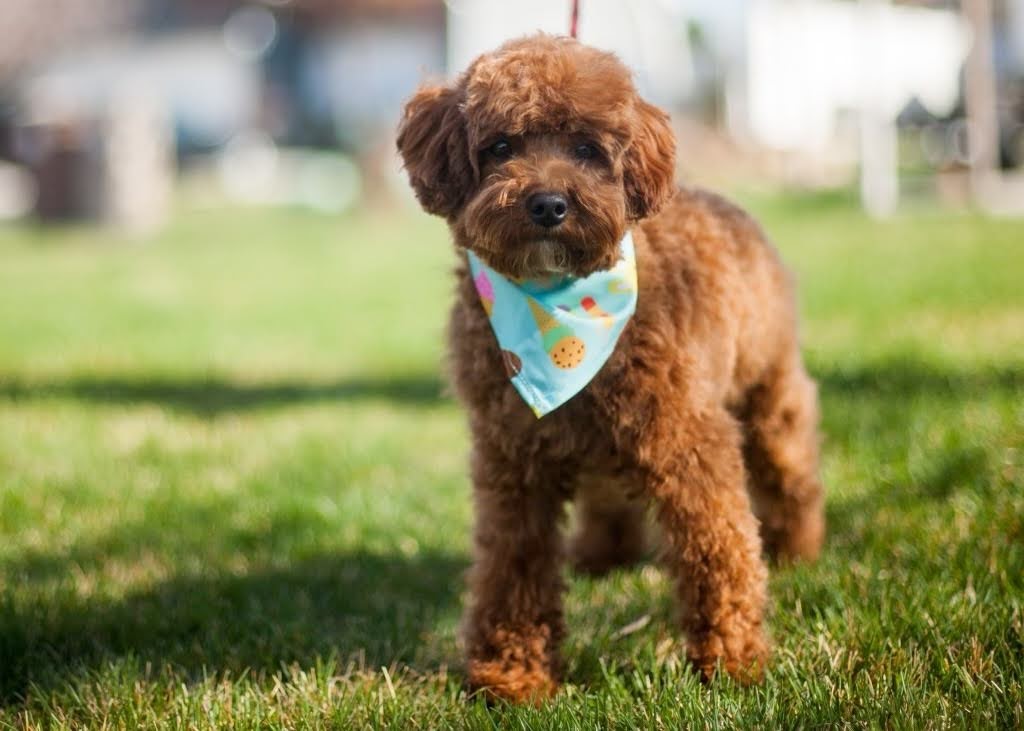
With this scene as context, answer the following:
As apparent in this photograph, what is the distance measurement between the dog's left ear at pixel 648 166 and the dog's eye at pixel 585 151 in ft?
0.29

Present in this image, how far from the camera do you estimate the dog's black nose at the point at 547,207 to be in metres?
3.12

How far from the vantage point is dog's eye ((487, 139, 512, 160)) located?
3.33m

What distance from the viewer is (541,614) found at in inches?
136

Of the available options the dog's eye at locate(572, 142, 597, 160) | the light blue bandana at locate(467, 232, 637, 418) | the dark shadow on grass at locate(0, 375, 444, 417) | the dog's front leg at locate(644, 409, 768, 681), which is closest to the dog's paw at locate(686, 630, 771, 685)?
the dog's front leg at locate(644, 409, 768, 681)

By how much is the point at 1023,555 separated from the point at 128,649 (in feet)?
9.00

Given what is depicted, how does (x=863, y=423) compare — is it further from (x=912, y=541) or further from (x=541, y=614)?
(x=541, y=614)

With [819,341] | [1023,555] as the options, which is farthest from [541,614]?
[819,341]

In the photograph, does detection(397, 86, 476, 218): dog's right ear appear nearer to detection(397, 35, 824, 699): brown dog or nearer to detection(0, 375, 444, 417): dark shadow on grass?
detection(397, 35, 824, 699): brown dog

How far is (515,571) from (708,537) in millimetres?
564

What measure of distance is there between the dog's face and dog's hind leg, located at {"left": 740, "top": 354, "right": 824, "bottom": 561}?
44.0 inches

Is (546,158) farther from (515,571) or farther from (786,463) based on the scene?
(786,463)

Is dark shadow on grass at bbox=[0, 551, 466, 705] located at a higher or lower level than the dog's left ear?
lower

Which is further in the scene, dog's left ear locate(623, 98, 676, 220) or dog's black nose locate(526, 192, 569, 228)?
dog's left ear locate(623, 98, 676, 220)

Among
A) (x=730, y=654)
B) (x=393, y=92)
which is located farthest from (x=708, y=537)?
(x=393, y=92)
